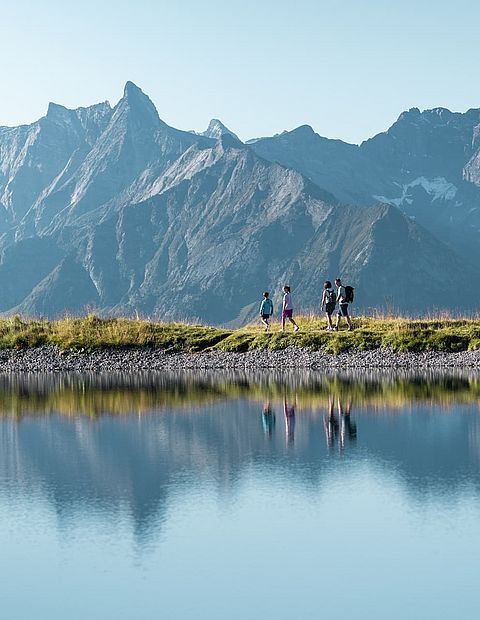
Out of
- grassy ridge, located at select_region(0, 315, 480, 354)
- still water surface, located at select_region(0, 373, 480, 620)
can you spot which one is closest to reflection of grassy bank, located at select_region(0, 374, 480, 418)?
still water surface, located at select_region(0, 373, 480, 620)

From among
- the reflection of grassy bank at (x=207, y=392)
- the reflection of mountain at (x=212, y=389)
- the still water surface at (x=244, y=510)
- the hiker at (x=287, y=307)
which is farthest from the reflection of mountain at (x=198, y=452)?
the hiker at (x=287, y=307)

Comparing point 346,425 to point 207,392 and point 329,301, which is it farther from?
point 329,301

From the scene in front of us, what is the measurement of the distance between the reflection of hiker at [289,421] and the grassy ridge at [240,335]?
18947 millimetres

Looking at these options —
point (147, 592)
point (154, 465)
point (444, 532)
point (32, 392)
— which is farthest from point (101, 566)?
point (32, 392)

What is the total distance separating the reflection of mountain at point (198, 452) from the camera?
966 inches

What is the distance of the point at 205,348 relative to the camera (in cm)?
6372

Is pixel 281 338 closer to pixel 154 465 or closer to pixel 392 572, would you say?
pixel 154 465

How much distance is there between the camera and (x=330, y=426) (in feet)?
111

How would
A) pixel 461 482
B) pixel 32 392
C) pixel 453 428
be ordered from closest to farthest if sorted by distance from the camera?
pixel 461 482
pixel 453 428
pixel 32 392

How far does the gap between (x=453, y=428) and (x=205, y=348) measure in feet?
106

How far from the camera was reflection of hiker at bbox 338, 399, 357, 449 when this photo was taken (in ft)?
103

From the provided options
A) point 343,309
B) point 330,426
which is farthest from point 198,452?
point 343,309

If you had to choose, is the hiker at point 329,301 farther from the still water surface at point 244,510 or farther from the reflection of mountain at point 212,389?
the still water surface at point 244,510

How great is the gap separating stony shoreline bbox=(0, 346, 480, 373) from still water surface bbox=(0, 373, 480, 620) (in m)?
14.9
